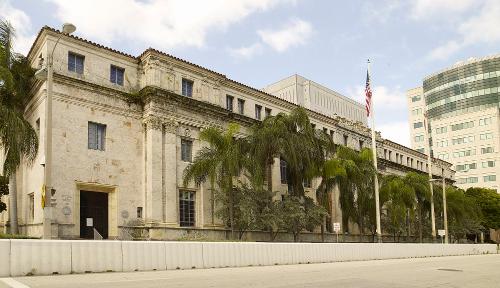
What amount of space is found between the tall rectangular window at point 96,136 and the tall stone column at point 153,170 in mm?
2813

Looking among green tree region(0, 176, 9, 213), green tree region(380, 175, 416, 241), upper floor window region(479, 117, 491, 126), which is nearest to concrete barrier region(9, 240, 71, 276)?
green tree region(0, 176, 9, 213)

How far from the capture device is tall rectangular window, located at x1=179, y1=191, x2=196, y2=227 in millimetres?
33469

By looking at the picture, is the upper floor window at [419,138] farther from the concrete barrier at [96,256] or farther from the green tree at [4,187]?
the concrete barrier at [96,256]

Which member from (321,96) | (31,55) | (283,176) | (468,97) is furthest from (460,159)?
(31,55)

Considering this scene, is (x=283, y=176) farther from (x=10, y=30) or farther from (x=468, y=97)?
(x=468, y=97)

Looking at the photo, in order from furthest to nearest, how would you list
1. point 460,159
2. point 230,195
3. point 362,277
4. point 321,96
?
point 460,159
point 321,96
point 230,195
point 362,277

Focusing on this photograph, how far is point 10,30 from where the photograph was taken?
24.6 metres

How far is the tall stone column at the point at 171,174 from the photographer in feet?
105

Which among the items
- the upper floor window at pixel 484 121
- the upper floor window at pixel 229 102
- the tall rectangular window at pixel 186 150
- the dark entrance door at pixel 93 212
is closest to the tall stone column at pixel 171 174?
the tall rectangular window at pixel 186 150

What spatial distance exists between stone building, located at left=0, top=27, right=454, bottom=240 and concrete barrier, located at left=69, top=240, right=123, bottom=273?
13.5 m

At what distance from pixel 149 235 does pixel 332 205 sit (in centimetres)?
2219

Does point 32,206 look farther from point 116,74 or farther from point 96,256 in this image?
point 96,256

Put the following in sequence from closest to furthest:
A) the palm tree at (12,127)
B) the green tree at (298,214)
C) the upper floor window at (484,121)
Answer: the palm tree at (12,127)
the green tree at (298,214)
the upper floor window at (484,121)

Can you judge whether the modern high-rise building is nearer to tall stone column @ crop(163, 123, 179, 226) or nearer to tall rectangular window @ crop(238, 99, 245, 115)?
tall rectangular window @ crop(238, 99, 245, 115)
